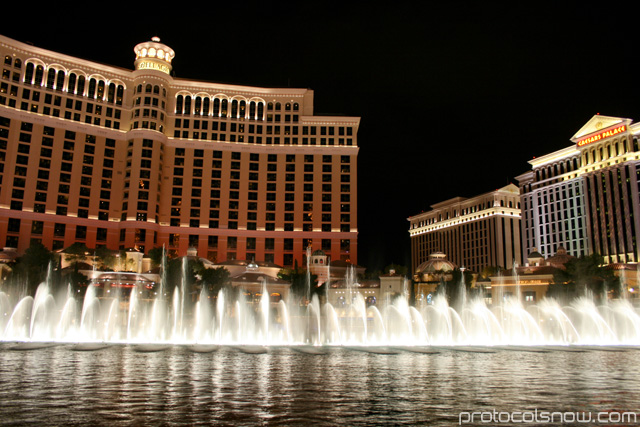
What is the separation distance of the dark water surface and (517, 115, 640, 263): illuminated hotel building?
78.2 m

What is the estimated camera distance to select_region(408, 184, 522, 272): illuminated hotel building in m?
135

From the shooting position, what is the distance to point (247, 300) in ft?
251

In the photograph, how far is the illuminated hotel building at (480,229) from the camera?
13488 centimetres

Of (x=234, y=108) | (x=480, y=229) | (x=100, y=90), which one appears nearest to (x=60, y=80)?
(x=100, y=90)

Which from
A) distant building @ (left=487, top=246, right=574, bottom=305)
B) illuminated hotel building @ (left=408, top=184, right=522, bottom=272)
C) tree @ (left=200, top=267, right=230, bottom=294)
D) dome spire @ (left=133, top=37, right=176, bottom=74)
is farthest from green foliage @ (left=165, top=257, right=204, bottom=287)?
illuminated hotel building @ (left=408, top=184, right=522, bottom=272)

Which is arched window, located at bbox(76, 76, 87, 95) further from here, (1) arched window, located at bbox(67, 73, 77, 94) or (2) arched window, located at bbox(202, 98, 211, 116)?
(2) arched window, located at bbox(202, 98, 211, 116)

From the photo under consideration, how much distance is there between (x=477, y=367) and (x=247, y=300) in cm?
5542

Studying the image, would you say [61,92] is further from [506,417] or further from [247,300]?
[506,417]

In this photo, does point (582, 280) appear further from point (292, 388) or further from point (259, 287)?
point (292, 388)

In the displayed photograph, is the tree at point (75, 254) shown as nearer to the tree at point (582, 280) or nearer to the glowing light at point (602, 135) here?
the tree at point (582, 280)

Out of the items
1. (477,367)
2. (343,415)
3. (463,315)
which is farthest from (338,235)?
(343,415)

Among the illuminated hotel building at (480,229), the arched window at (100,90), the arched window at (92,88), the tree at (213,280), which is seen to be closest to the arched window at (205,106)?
the arched window at (100,90)

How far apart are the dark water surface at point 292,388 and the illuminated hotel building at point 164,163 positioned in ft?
249

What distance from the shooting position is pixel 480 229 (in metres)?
141
